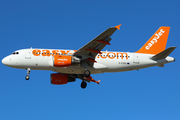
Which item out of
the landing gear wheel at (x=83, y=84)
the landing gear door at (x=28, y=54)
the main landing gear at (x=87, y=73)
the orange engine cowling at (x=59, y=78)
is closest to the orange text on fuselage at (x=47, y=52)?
the landing gear door at (x=28, y=54)

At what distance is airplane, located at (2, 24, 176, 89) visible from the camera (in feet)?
111

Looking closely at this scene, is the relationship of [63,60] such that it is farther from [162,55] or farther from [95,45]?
[162,55]

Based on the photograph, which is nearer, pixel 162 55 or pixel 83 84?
pixel 162 55

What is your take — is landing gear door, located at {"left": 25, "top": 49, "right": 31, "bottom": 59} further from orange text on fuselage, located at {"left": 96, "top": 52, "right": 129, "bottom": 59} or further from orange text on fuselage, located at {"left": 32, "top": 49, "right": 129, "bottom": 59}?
orange text on fuselage, located at {"left": 96, "top": 52, "right": 129, "bottom": 59}

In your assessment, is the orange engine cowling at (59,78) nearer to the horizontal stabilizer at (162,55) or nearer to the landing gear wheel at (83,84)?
the landing gear wheel at (83,84)

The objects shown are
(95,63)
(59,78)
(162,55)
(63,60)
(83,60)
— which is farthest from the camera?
(59,78)

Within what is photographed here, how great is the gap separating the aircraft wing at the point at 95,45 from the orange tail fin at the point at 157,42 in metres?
8.87

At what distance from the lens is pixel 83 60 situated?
35469mm

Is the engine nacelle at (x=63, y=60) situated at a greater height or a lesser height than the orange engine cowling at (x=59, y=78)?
greater

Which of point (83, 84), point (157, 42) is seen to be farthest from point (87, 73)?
point (157, 42)

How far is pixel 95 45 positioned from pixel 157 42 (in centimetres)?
1224

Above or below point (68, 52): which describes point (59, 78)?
below

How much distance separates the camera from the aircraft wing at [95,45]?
30219 millimetres

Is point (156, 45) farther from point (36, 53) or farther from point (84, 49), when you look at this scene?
point (36, 53)
